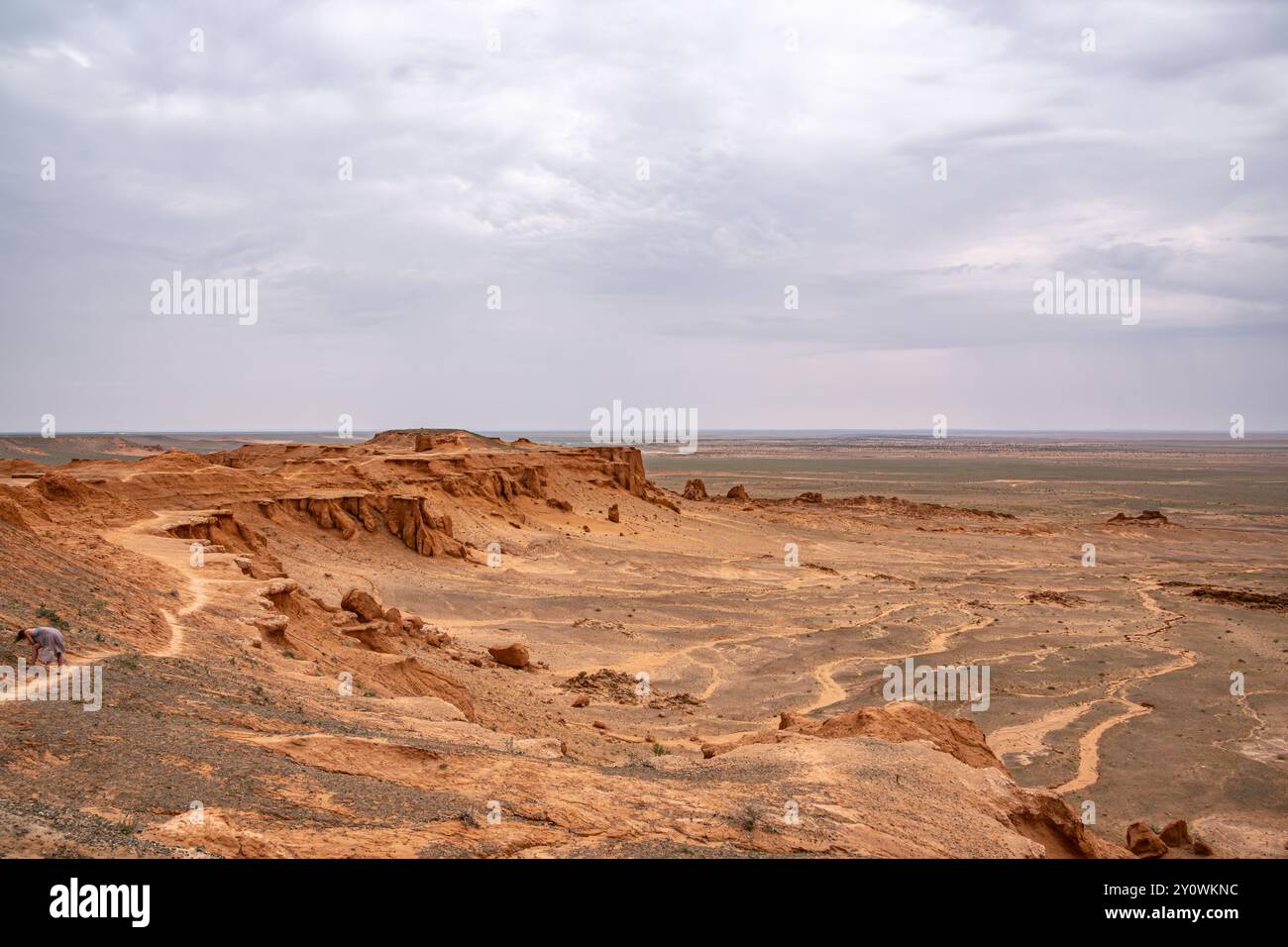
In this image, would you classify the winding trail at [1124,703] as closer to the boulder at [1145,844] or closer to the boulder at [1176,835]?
the boulder at [1176,835]

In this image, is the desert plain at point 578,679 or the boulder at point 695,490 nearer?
the desert plain at point 578,679

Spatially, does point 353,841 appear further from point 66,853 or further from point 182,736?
point 182,736

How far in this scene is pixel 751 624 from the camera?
1059 inches

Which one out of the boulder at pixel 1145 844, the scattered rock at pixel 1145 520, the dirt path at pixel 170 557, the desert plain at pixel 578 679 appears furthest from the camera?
the scattered rock at pixel 1145 520

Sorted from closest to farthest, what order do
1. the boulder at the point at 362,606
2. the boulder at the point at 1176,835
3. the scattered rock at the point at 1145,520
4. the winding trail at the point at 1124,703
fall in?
the boulder at the point at 1176,835 → the winding trail at the point at 1124,703 → the boulder at the point at 362,606 → the scattered rock at the point at 1145,520

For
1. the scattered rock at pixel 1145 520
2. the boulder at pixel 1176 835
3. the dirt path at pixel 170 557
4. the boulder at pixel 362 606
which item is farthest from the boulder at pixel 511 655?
the scattered rock at pixel 1145 520

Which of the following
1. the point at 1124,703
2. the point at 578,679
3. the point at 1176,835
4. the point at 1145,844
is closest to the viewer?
the point at 1145,844

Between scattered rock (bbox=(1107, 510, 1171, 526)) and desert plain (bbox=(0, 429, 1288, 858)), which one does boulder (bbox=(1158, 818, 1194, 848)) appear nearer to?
desert plain (bbox=(0, 429, 1288, 858))

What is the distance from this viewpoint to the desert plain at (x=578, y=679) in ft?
24.8

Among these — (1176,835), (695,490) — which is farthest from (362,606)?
(695,490)

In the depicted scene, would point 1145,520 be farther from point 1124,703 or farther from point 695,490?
point 1124,703

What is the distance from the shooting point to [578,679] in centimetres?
1894
